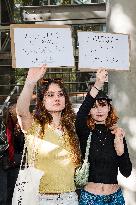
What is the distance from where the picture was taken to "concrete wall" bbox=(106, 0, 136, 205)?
15.0 feet

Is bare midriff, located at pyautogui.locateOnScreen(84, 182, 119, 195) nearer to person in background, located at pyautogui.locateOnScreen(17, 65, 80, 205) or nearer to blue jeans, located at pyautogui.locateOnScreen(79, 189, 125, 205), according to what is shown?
blue jeans, located at pyautogui.locateOnScreen(79, 189, 125, 205)

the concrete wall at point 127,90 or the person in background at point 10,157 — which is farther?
the person in background at point 10,157

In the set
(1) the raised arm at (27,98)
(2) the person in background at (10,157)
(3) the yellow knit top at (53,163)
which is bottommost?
(2) the person in background at (10,157)

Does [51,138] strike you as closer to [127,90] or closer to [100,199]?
[100,199]

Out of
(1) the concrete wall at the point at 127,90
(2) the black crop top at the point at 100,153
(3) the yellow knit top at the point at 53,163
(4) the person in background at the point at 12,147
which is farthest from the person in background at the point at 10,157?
(3) the yellow knit top at the point at 53,163

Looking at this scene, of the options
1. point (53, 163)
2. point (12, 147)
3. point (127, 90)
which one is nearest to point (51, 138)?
point (53, 163)

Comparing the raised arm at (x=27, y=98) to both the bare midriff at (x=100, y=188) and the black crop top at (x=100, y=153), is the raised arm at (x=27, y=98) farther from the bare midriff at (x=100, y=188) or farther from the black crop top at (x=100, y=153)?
the bare midriff at (x=100, y=188)

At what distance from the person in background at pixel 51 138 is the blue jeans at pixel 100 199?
6.9 inches

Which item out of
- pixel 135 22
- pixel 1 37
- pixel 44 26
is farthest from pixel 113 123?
pixel 1 37

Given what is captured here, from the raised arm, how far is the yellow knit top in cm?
13

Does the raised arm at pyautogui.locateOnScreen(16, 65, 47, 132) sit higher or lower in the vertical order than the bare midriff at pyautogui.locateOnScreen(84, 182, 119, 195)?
higher

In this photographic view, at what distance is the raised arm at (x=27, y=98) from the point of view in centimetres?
312

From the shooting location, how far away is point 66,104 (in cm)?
350

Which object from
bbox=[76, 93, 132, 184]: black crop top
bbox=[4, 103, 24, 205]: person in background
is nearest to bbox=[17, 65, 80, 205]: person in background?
bbox=[76, 93, 132, 184]: black crop top
